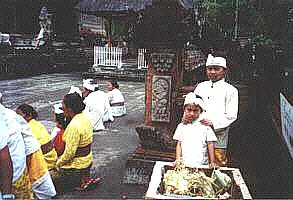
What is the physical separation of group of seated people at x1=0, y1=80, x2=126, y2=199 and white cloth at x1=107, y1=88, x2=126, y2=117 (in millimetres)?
553

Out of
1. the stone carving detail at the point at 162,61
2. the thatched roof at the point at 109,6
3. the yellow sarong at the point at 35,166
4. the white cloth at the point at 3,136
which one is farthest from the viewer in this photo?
the thatched roof at the point at 109,6

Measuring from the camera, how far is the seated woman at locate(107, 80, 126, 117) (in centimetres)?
1081

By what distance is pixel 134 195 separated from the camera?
18.3 ft

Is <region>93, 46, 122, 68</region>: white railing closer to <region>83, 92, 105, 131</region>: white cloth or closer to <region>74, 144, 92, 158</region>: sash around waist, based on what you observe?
<region>83, 92, 105, 131</region>: white cloth

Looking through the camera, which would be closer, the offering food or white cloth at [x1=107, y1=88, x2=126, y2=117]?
the offering food

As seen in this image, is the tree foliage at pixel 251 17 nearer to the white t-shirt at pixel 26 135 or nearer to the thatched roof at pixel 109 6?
the thatched roof at pixel 109 6

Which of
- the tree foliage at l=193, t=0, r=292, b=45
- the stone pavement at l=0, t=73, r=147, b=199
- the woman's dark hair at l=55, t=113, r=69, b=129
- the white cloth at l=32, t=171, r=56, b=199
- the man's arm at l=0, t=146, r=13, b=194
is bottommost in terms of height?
the stone pavement at l=0, t=73, r=147, b=199

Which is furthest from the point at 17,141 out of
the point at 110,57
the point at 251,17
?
the point at 110,57

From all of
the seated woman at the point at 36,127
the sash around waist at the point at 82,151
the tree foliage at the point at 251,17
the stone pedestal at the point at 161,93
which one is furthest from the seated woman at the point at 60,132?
the tree foliage at the point at 251,17

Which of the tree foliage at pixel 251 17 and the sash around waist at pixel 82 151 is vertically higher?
the tree foliage at pixel 251 17

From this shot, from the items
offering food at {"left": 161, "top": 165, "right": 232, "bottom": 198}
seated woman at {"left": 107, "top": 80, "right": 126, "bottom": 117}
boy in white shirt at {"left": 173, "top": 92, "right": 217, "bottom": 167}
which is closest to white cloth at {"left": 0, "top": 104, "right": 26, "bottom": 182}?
offering food at {"left": 161, "top": 165, "right": 232, "bottom": 198}

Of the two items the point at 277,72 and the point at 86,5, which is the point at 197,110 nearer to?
the point at 277,72

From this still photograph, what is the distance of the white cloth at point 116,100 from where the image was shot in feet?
35.5

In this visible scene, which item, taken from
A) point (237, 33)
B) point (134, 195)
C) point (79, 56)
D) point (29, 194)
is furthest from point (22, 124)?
point (79, 56)
